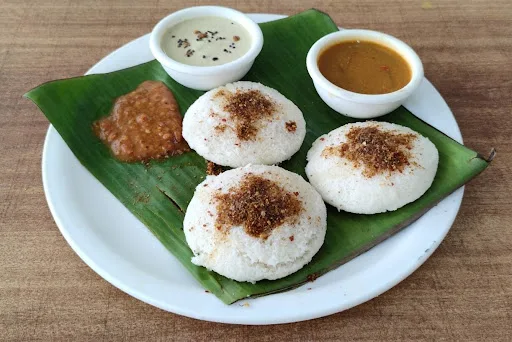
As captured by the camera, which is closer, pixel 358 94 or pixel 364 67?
pixel 358 94

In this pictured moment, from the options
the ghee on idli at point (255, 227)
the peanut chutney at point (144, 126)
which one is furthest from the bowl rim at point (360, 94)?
the peanut chutney at point (144, 126)

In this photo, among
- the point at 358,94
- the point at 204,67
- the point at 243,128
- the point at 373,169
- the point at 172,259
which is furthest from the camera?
the point at 204,67

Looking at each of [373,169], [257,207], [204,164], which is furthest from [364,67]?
[257,207]

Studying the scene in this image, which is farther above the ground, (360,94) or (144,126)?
(360,94)

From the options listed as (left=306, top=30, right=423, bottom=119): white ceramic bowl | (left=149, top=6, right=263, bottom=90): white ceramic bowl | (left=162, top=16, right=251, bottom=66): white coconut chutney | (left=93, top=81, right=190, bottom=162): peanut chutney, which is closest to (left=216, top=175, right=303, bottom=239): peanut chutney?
(left=93, top=81, right=190, bottom=162): peanut chutney

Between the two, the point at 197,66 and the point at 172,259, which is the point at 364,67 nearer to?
the point at 197,66

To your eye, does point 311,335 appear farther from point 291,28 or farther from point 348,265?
point 291,28

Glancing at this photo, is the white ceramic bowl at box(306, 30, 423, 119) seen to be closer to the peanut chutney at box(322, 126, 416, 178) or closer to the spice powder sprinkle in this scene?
the peanut chutney at box(322, 126, 416, 178)

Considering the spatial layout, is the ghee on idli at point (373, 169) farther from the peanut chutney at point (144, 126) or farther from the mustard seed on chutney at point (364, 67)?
the peanut chutney at point (144, 126)
